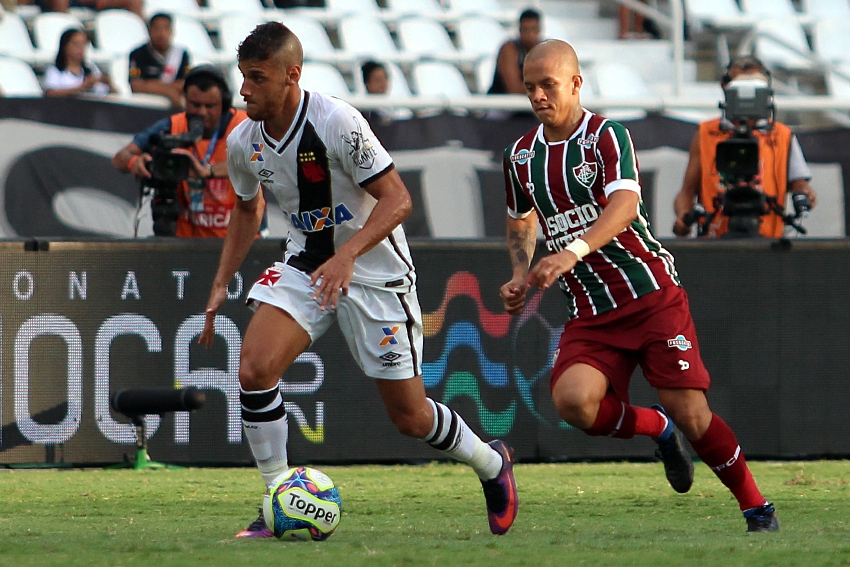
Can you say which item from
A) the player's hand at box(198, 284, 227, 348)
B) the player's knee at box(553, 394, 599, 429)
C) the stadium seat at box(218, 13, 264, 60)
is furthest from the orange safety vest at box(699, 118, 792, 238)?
the stadium seat at box(218, 13, 264, 60)

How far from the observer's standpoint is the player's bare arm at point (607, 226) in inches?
187

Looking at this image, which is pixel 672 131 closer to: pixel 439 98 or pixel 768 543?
pixel 439 98

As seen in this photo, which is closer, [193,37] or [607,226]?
[607,226]

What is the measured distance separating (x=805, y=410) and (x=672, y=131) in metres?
3.03

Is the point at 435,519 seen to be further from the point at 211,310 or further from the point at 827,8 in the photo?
the point at 827,8

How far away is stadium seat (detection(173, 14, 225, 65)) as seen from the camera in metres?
13.1

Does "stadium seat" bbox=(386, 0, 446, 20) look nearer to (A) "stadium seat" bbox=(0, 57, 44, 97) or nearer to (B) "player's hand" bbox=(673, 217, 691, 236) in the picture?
(A) "stadium seat" bbox=(0, 57, 44, 97)

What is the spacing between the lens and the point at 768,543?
16.0ft

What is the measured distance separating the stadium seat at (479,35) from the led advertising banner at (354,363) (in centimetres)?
674

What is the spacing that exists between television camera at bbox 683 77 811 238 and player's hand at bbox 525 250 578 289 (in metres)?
3.80

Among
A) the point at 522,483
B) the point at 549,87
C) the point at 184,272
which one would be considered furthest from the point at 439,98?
the point at 549,87

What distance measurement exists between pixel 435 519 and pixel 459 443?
557mm

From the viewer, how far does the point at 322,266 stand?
4941 millimetres

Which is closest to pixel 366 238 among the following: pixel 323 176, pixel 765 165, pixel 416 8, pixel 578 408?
pixel 323 176
